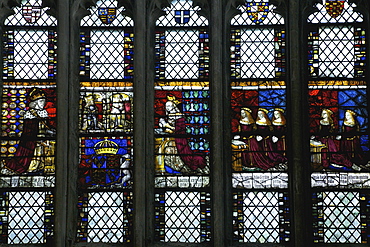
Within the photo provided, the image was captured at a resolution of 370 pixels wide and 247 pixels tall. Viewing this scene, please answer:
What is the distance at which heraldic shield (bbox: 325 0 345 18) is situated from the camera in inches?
501

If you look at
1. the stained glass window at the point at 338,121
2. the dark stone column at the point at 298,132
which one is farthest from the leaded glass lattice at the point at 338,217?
the dark stone column at the point at 298,132

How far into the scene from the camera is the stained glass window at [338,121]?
39.4ft

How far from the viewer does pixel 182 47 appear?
12.7 meters

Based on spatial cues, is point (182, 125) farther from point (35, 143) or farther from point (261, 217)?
point (35, 143)

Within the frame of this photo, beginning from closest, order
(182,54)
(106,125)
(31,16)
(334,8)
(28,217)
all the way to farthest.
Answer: (28,217) → (106,125) → (182,54) → (334,8) → (31,16)

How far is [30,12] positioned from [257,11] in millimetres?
2870

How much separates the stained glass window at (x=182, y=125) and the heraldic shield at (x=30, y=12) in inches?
60.1

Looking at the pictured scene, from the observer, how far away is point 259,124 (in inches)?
488

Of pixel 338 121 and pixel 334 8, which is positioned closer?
pixel 338 121

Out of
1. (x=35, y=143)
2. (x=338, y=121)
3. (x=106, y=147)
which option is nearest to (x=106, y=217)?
(x=106, y=147)

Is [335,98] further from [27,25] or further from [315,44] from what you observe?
[27,25]

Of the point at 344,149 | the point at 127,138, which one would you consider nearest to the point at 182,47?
the point at 127,138

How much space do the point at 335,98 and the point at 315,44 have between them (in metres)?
0.72

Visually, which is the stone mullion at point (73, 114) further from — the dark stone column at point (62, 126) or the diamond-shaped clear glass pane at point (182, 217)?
the diamond-shaped clear glass pane at point (182, 217)
